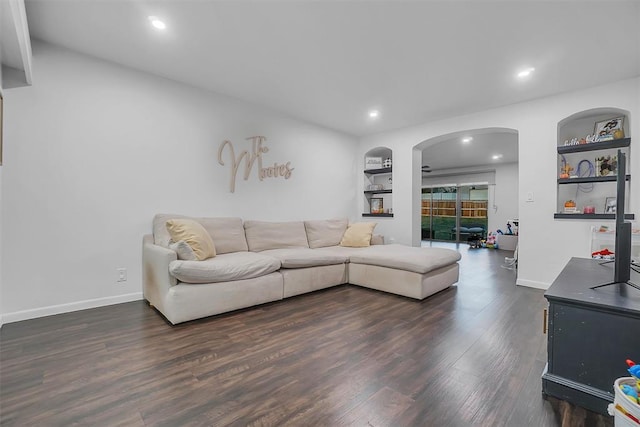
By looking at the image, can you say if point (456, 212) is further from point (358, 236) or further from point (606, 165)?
point (358, 236)

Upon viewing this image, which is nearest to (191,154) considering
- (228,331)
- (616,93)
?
(228,331)

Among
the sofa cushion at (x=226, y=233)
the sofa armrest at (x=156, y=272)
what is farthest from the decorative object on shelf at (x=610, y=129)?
the sofa armrest at (x=156, y=272)

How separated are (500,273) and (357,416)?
4212 mm

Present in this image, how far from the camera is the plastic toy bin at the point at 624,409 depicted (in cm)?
104

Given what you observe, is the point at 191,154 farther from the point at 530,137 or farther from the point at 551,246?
the point at 551,246

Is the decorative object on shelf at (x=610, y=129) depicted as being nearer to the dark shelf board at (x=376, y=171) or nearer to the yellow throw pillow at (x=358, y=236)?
the dark shelf board at (x=376, y=171)

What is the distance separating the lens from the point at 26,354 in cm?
191

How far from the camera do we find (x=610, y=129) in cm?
340

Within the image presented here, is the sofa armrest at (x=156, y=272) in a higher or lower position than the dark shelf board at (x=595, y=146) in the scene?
lower

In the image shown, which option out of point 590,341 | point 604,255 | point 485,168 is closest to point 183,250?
point 590,341

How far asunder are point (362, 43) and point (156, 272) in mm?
2855

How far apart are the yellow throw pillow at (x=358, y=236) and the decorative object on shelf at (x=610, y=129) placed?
2997 mm

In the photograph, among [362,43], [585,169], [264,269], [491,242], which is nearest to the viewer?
[362,43]

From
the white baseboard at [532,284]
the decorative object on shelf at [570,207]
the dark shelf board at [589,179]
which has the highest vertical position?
the dark shelf board at [589,179]
